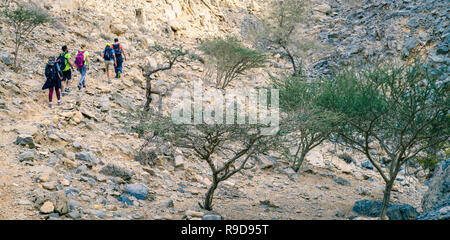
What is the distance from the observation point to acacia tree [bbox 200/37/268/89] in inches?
627

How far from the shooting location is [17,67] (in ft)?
30.3

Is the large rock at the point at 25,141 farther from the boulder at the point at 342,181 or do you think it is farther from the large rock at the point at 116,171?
the boulder at the point at 342,181

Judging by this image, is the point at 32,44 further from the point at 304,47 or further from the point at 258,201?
the point at 304,47

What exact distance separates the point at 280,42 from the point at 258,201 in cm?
1600

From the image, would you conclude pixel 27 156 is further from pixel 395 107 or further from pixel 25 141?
pixel 395 107

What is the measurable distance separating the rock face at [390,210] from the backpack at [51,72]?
26.9 feet

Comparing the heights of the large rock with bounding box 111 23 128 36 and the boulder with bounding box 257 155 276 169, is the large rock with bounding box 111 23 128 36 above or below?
above

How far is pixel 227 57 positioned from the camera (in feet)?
52.5

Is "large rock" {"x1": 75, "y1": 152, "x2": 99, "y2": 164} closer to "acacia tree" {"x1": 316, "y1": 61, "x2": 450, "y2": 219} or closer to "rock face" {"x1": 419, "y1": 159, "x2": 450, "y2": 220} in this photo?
"acacia tree" {"x1": 316, "y1": 61, "x2": 450, "y2": 219}

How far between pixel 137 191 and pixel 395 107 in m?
5.87

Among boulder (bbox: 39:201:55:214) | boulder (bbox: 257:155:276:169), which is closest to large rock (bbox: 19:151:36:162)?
boulder (bbox: 39:201:55:214)

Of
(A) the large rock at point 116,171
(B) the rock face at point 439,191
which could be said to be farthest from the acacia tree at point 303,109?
(A) the large rock at point 116,171

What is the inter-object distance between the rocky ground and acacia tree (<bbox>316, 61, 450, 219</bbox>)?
108 cm

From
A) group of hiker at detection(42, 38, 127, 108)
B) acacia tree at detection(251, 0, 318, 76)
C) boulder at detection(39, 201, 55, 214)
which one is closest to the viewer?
boulder at detection(39, 201, 55, 214)
